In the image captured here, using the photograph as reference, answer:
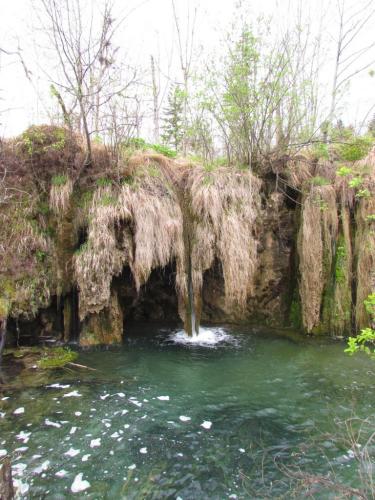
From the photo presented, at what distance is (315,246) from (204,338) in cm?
315

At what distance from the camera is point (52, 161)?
259 inches

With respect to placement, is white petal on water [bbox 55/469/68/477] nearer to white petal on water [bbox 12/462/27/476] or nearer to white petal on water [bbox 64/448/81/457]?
white petal on water [bbox 64/448/81/457]

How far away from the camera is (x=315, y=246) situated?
712 centimetres

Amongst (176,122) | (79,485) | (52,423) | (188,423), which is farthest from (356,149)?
(176,122)

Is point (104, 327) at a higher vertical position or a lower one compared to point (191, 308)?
lower

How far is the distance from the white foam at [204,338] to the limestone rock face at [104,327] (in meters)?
1.17

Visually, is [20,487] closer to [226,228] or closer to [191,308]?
[191,308]

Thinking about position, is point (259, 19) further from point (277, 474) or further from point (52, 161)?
point (277, 474)

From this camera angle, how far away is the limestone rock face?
6.41 meters

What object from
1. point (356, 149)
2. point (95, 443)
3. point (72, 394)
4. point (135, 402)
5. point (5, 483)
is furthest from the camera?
point (356, 149)

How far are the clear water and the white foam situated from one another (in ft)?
1.89

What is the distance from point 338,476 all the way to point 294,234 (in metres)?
5.51

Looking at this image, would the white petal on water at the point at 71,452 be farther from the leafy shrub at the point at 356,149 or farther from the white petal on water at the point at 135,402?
the leafy shrub at the point at 356,149

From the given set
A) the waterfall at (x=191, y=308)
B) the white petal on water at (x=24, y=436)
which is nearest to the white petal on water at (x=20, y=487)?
the white petal on water at (x=24, y=436)
